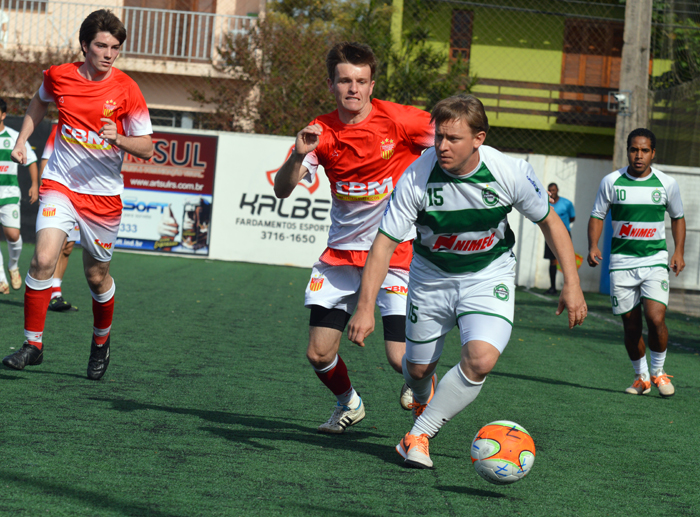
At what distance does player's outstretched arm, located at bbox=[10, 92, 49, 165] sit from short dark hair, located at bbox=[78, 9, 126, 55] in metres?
0.55

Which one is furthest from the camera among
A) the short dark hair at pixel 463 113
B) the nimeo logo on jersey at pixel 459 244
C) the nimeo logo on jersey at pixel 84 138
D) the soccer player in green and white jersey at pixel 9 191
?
the soccer player in green and white jersey at pixel 9 191

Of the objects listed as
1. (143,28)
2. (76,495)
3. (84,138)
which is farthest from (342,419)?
(143,28)

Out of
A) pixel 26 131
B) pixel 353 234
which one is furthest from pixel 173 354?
pixel 353 234

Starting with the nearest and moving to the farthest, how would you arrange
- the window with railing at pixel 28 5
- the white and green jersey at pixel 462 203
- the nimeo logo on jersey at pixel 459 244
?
the white and green jersey at pixel 462 203 → the nimeo logo on jersey at pixel 459 244 → the window with railing at pixel 28 5

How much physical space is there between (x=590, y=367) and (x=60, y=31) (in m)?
18.5

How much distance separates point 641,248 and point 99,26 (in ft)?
14.8

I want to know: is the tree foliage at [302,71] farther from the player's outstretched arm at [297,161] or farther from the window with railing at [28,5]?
the player's outstretched arm at [297,161]

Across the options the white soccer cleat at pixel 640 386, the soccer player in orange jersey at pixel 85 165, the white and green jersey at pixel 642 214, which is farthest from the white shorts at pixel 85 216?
the white soccer cleat at pixel 640 386

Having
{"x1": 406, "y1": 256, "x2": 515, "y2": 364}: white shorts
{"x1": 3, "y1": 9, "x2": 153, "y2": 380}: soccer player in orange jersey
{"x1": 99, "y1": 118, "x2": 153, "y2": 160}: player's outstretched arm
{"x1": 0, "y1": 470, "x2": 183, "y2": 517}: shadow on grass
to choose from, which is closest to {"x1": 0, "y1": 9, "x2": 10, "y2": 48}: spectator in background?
{"x1": 3, "y1": 9, "x2": 153, "y2": 380}: soccer player in orange jersey

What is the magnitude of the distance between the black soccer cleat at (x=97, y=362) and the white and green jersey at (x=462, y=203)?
259cm

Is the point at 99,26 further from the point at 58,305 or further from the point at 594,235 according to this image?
the point at 594,235

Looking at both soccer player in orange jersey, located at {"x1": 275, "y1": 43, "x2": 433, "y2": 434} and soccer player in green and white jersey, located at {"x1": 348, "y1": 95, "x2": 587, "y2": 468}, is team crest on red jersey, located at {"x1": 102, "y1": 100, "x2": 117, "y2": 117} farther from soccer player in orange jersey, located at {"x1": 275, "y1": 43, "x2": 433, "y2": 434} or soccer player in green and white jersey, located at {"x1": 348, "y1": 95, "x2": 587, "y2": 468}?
soccer player in green and white jersey, located at {"x1": 348, "y1": 95, "x2": 587, "y2": 468}

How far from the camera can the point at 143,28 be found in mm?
22156

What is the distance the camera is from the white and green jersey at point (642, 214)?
21.8 ft
